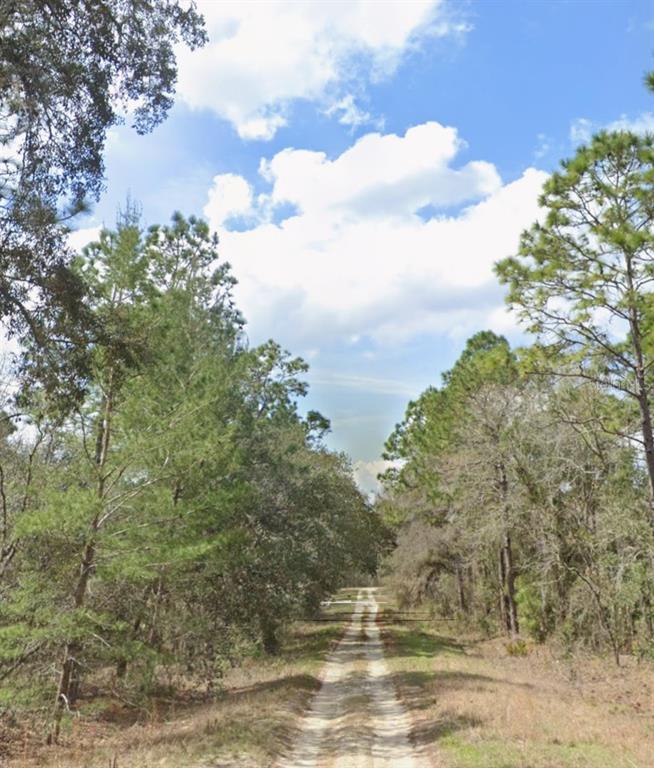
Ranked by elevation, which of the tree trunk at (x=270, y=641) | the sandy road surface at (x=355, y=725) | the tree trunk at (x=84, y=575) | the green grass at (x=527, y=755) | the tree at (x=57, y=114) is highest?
the tree at (x=57, y=114)

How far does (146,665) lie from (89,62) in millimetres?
11882

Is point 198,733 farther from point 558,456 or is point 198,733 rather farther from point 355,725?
point 558,456

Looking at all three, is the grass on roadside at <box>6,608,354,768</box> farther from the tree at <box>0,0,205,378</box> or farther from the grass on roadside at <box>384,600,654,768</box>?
the tree at <box>0,0,205,378</box>

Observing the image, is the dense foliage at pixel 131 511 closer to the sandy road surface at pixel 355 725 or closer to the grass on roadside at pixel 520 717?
the sandy road surface at pixel 355 725

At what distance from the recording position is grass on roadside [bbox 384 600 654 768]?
988cm

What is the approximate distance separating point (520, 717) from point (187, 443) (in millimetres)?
9052

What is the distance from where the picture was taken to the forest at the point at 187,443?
31.0 feet

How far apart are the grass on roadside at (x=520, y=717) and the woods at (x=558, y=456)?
3.28m

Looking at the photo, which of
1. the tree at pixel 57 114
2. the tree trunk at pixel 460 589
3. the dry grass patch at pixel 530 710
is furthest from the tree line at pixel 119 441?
the tree trunk at pixel 460 589

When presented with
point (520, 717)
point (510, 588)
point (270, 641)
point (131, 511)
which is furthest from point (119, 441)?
point (510, 588)

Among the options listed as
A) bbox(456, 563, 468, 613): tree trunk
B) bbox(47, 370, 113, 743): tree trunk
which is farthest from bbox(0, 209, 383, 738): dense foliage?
bbox(456, 563, 468, 613): tree trunk

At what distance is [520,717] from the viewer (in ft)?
40.0

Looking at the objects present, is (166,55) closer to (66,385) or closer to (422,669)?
(66,385)

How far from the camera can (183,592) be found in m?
18.2
